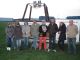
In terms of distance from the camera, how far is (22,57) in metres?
12.6

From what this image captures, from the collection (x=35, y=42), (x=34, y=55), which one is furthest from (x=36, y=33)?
(x=34, y=55)

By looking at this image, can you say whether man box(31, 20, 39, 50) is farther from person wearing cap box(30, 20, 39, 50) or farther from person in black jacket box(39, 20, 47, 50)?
person in black jacket box(39, 20, 47, 50)

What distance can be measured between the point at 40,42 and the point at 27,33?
0.82 metres

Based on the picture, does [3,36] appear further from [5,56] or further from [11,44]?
[5,56]

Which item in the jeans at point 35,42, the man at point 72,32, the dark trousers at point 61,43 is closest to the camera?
the man at point 72,32

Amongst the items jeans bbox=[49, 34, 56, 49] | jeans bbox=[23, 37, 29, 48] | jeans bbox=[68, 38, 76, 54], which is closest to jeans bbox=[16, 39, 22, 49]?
jeans bbox=[23, 37, 29, 48]

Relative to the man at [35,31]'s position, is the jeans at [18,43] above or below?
below

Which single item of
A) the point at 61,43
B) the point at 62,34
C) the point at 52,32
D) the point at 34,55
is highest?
the point at 52,32

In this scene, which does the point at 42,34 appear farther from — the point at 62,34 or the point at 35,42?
the point at 62,34

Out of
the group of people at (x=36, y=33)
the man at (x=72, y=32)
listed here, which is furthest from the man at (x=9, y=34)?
the man at (x=72, y=32)

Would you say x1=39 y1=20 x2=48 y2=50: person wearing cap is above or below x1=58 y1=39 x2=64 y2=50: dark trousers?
above

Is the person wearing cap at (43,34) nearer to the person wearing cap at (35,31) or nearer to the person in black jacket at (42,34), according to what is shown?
the person in black jacket at (42,34)

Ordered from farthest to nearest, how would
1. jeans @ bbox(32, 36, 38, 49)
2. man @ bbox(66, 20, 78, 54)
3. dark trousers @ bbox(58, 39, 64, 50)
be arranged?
dark trousers @ bbox(58, 39, 64, 50), jeans @ bbox(32, 36, 38, 49), man @ bbox(66, 20, 78, 54)

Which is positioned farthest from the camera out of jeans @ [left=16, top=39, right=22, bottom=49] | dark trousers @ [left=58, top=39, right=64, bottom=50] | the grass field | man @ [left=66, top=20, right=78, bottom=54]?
dark trousers @ [left=58, top=39, right=64, bottom=50]
